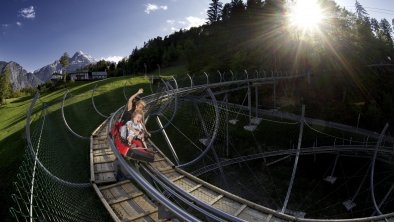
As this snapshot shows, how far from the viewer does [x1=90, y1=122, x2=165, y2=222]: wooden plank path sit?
19.4 feet

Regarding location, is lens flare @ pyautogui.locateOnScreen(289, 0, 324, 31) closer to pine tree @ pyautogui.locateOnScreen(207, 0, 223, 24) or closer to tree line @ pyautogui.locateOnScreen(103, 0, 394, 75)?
tree line @ pyautogui.locateOnScreen(103, 0, 394, 75)

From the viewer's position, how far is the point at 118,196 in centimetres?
658

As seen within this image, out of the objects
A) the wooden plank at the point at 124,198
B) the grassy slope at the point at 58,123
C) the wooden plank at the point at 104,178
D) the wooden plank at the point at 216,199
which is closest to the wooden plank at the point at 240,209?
the wooden plank at the point at 216,199

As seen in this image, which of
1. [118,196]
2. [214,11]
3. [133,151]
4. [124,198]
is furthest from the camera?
[214,11]

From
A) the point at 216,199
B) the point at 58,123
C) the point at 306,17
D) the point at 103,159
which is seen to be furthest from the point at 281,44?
the point at 216,199

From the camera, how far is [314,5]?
1754 inches

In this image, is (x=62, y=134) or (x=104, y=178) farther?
(x=62, y=134)

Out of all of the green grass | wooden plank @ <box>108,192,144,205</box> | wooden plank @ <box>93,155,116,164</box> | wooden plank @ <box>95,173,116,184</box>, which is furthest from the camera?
the green grass

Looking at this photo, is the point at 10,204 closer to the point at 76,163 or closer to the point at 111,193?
the point at 76,163

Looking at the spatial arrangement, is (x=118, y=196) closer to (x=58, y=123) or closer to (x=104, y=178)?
(x=104, y=178)

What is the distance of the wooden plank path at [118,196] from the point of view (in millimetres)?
5898

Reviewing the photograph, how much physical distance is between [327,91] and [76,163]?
1217 inches

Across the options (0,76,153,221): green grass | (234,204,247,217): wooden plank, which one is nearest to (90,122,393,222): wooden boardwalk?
(234,204,247,217): wooden plank

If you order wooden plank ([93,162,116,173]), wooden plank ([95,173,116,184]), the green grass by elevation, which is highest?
wooden plank ([93,162,116,173])
